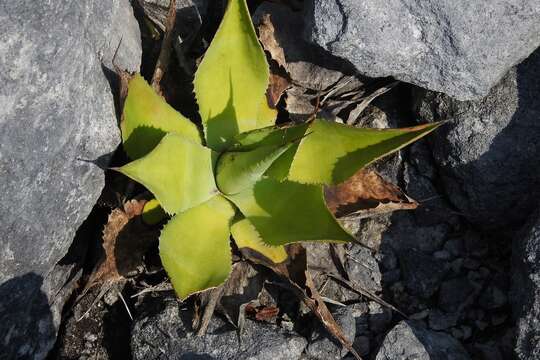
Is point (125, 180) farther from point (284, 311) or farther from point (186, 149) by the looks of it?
point (284, 311)

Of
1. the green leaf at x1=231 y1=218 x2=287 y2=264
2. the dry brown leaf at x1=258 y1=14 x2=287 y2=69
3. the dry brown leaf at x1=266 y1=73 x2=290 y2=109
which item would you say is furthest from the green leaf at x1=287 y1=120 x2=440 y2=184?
the dry brown leaf at x1=258 y1=14 x2=287 y2=69

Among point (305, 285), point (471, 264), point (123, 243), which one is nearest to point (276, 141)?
point (305, 285)

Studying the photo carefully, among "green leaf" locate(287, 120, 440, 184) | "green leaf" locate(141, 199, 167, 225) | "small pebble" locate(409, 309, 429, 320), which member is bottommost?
"small pebble" locate(409, 309, 429, 320)

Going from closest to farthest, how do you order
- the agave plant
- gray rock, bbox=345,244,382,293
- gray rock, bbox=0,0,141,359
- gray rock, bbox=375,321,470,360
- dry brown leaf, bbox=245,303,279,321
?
1. gray rock, bbox=0,0,141,359
2. the agave plant
3. gray rock, bbox=375,321,470,360
4. dry brown leaf, bbox=245,303,279,321
5. gray rock, bbox=345,244,382,293

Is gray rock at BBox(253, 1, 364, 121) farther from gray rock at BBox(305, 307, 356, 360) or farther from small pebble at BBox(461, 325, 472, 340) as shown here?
small pebble at BBox(461, 325, 472, 340)

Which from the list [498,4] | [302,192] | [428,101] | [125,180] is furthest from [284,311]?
[498,4]

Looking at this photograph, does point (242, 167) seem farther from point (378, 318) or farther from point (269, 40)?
point (378, 318)
